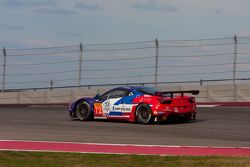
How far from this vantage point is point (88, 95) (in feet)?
96.3

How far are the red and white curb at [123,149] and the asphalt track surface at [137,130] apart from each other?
71 cm

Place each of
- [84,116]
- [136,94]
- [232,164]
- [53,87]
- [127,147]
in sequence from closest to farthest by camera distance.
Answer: [232,164], [127,147], [136,94], [84,116], [53,87]

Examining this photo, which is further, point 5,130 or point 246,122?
point 246,122

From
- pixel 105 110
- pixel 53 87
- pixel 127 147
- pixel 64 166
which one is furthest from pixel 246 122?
pixel 53 87

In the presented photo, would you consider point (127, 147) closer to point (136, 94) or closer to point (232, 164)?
point (232, 164)

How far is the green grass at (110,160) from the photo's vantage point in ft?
33.6

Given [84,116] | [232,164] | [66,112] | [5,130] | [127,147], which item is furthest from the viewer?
[66,112]

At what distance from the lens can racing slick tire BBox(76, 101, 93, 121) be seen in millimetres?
20172

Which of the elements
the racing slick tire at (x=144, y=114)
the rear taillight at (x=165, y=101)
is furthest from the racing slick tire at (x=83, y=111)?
the rear taillight at (x=165, y=101)

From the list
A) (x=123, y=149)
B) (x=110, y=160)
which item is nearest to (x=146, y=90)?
(x=123, y=149)

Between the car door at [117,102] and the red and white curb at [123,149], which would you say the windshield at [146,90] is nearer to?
the car door at [117,102]

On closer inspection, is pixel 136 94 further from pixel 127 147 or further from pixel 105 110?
pixel 127 147

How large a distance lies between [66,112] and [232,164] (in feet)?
48.6

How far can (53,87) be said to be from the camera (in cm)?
2983
